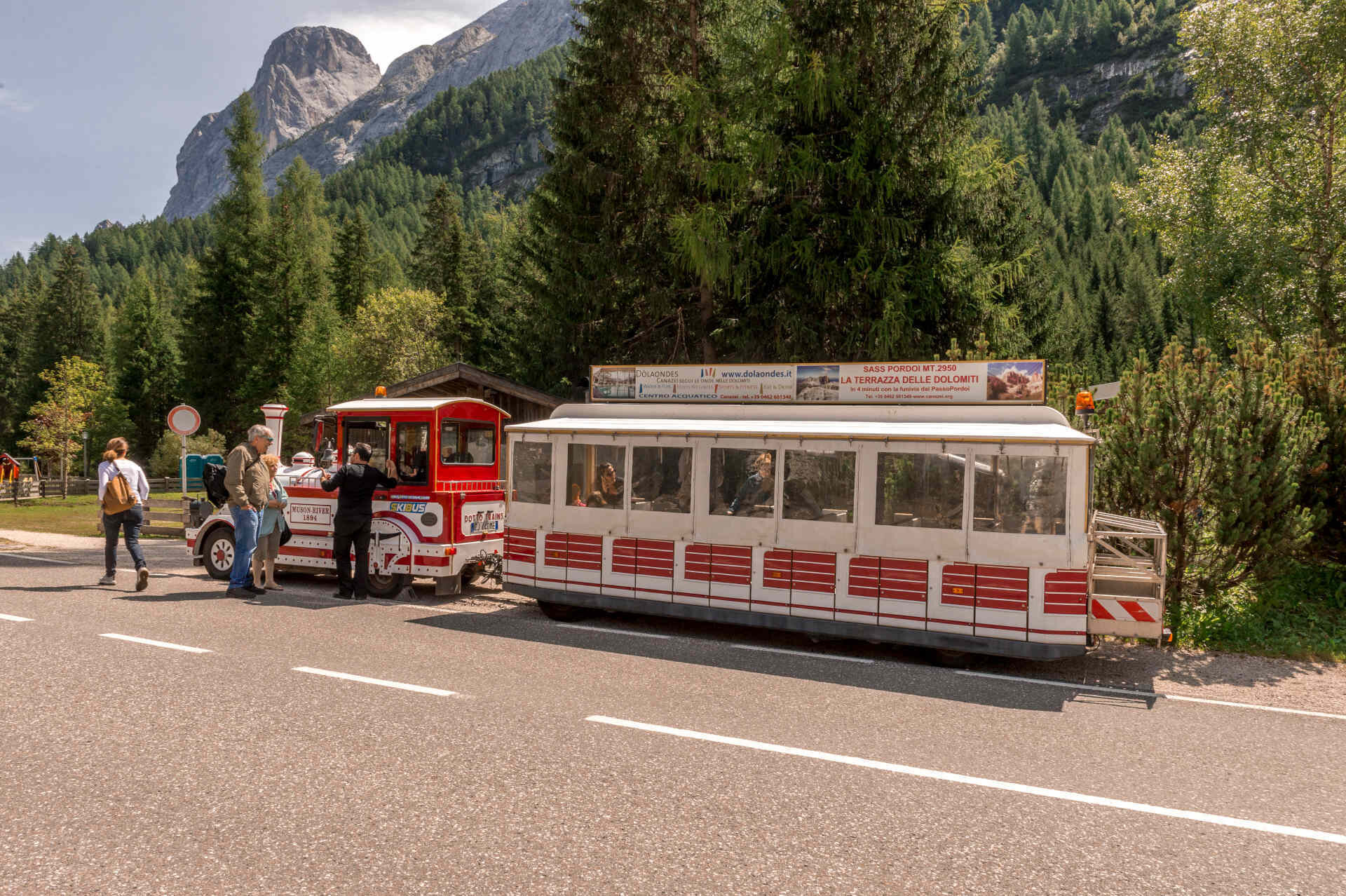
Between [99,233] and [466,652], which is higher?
[99,233]

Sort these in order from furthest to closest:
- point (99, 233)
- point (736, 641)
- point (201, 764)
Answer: point (99, 233) → point (736, 641) → point (201, 764)

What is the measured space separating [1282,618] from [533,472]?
29.6 ft

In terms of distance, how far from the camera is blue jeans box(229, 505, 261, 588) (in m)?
11.6

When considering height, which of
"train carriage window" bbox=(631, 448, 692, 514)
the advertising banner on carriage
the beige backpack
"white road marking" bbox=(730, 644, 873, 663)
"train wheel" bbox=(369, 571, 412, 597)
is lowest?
"white road marking" bbox=(730, 644, 873, 663)

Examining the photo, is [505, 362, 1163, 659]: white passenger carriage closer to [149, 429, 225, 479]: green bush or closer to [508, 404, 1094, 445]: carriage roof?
[508, 404, 1094, 445]: carriage roof

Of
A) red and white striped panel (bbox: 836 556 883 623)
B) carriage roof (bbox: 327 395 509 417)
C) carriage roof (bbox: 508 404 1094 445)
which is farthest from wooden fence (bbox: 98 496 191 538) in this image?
red and white striped panel (bbox: 836 556 883 623)

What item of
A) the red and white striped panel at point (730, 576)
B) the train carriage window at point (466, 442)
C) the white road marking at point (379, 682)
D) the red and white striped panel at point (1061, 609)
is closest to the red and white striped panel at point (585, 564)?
the red and white striped panel at point (730, 576)

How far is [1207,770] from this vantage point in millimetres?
5738

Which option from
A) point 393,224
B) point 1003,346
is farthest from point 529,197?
point 393,224

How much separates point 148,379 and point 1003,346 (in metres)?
71.9

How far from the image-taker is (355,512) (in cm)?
1157

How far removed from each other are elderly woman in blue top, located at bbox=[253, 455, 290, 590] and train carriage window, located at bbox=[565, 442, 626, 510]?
3892mm

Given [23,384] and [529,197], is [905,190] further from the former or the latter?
[23,384]

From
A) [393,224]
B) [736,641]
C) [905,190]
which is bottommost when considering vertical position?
[736,641]
